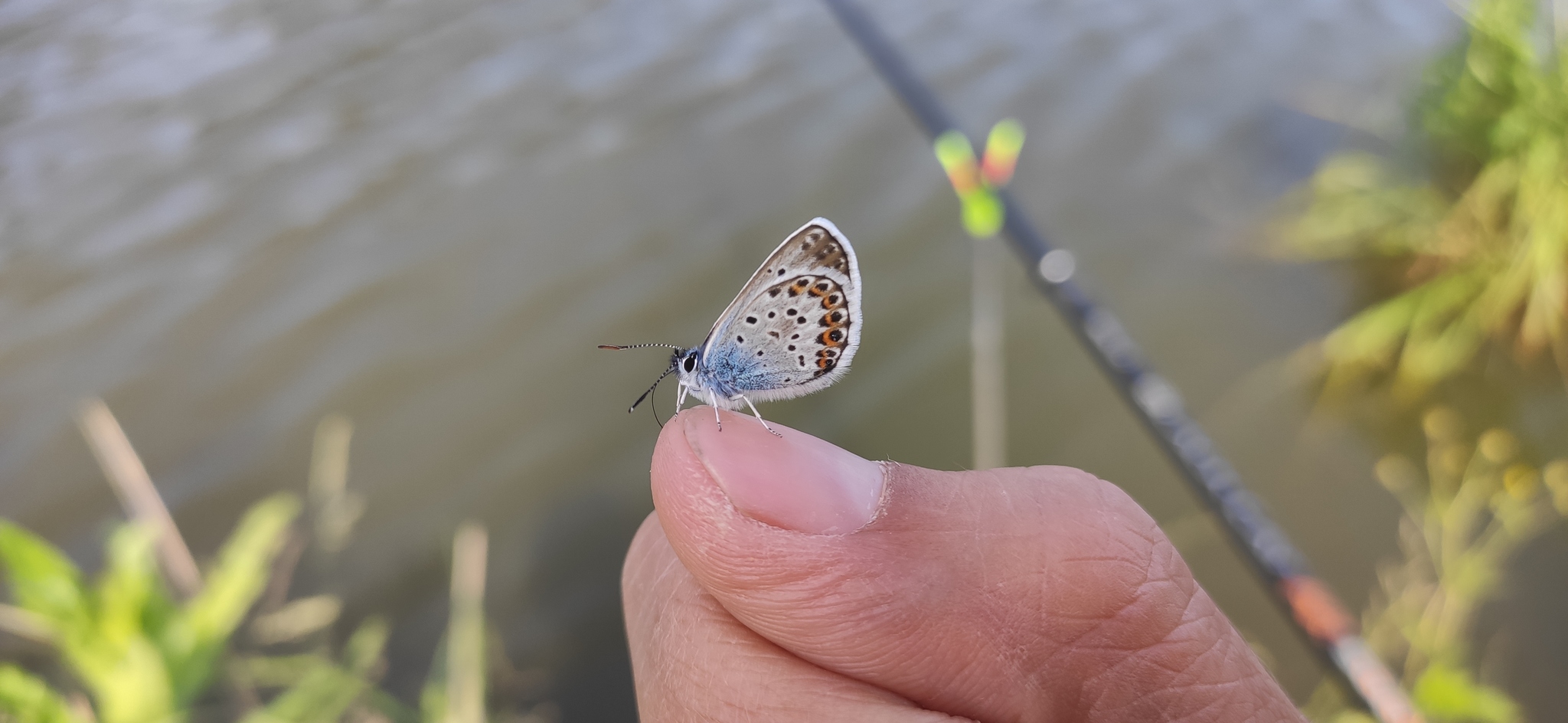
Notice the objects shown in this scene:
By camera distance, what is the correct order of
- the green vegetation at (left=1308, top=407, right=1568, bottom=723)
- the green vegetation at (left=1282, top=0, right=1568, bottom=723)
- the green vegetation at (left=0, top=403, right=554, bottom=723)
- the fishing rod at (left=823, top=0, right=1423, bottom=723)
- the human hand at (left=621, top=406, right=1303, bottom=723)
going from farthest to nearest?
the green vegetation at (left=1282, top=0, right=1568, bottom=723), the green vegetation at (left=1308, top=407, right=1568, bottom=723), the fishing rod at (left=823, top=0, right=1423, bottom=723), the green vegetation at (left=0, top=403, right=554, bottom=723), the human hand at (left=621, top=406, right=1303, bottom=723)

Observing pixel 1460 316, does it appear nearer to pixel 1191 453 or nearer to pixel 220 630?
pixel 1191 453

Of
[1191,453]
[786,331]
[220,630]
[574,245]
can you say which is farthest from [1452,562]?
[220,630]

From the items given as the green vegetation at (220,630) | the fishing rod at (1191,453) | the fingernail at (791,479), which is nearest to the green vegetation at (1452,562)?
the fishing rod at (1191,453)

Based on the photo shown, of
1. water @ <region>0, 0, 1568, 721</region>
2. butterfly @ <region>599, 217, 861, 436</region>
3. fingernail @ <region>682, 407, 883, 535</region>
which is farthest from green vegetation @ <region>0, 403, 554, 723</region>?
fingernail @ <region>682, 407, 883, 535</region>

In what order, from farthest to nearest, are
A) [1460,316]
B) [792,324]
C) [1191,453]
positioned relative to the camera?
[1460,316]
[1191,453]
[792,324]

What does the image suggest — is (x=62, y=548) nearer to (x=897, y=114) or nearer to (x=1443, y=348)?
(x=897, y=114)

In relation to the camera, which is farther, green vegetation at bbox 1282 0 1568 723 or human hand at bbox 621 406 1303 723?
green vegetation at bbox 1282 0 1568 723

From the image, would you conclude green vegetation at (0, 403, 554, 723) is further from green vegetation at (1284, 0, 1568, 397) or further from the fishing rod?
green vegetation at (1284, 0, 1568, 397)
